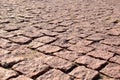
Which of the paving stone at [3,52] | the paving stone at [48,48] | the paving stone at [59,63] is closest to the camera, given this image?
the paving stone at [59,63]

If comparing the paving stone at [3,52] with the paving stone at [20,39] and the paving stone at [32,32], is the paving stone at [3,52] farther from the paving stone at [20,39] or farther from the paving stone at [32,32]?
the paving stone at [32,32]

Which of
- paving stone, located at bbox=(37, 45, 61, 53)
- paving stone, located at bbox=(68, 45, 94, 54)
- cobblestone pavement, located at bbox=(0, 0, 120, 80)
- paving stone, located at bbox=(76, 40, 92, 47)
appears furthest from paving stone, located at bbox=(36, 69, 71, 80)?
paving stone, located at bbox=(76, 40, 92, 47)

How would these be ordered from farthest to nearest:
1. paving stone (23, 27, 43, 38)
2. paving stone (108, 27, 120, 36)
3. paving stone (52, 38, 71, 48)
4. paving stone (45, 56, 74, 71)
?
paving stone (108, 27, 120, 36), paving stone (23, 27, 43, 38), paving stone (52, 38, 71, 48), paving stone (45, 56, 74, 71)

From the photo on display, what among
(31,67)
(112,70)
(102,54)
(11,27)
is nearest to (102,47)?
(102,54)

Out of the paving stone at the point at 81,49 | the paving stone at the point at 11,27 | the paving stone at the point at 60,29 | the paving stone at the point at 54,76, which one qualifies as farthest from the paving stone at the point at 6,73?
the paving stone at the point at 60,29

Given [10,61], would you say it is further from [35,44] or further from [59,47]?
[59,47]

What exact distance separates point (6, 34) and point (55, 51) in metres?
1.29

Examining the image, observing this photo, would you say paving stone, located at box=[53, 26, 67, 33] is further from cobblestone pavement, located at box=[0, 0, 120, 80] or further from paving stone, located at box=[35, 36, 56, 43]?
paving stone, located at box=[35, 36, 56, 43]

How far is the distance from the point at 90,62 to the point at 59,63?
463 millimetres

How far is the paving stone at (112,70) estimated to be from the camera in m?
3.06

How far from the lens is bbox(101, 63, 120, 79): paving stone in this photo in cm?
306

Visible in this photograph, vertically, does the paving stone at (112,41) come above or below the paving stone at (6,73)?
below

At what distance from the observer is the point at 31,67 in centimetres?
319

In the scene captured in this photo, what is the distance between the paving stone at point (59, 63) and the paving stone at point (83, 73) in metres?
0.13
